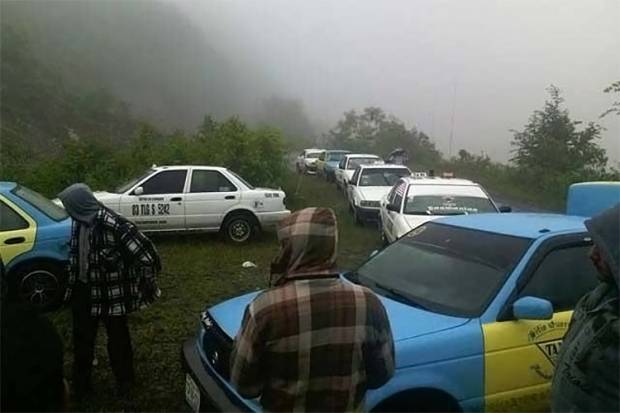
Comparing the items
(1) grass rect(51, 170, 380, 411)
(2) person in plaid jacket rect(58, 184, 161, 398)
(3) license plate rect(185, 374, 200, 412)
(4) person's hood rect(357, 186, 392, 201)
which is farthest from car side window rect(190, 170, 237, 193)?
(3) license plate rect(185, 374, 200, 412)

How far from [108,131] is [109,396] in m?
36.8

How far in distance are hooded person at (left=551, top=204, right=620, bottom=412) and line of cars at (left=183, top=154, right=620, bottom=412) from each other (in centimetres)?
87

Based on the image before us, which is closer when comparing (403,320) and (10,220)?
(403,320)

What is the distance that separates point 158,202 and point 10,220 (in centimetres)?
432

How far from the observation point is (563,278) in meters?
3.71

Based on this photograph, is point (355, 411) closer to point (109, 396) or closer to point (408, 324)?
point (408, 324)

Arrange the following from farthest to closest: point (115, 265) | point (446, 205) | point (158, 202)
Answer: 1. point (158, 202)
2. point (446, 205)
3. point (115, 265)

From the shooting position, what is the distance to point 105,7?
78.9 m

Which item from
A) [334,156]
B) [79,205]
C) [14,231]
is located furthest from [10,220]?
[334,156]

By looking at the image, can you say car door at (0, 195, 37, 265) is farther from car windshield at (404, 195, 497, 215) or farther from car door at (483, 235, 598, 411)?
car windshield at (404, 195, 497, 215)

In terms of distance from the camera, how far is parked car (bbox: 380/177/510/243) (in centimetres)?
855

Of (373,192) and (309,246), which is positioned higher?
(309,246)

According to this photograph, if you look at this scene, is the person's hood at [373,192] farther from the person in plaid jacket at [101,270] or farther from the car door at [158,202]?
the person in plaid jacket at [101,270]

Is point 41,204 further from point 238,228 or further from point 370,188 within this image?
point 370,188
